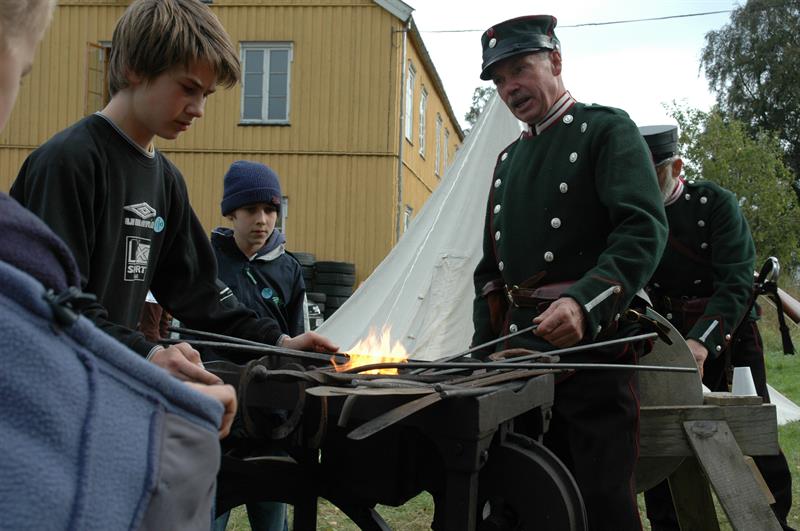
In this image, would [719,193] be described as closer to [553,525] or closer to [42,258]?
[553,525]

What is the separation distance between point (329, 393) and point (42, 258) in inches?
30.7

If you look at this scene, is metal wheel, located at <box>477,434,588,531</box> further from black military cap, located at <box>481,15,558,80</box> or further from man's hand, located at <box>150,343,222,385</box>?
black military cap, located at <box>481,15,558,80</box>

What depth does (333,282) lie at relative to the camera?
14.1m

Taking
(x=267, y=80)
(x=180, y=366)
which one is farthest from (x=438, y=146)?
(x=180, y=366)

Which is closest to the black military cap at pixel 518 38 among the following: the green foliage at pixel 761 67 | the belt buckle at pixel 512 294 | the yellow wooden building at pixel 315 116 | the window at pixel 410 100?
the belt buckle at pixel 512 294

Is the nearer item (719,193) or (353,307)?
(719,193)

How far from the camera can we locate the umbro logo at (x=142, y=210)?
80.0 inches

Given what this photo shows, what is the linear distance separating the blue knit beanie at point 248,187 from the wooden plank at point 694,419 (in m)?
1.84

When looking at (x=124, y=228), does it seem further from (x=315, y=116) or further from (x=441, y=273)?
(x=315, y=116)

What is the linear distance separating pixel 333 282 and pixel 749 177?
41.1 ft

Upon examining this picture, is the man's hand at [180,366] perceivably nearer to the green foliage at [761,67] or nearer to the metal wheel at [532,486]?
the metal wheel at [532,486]

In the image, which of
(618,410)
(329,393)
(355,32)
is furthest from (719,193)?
(355,32)

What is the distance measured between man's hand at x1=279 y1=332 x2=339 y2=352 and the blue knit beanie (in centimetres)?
145

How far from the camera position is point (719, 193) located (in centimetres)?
390
